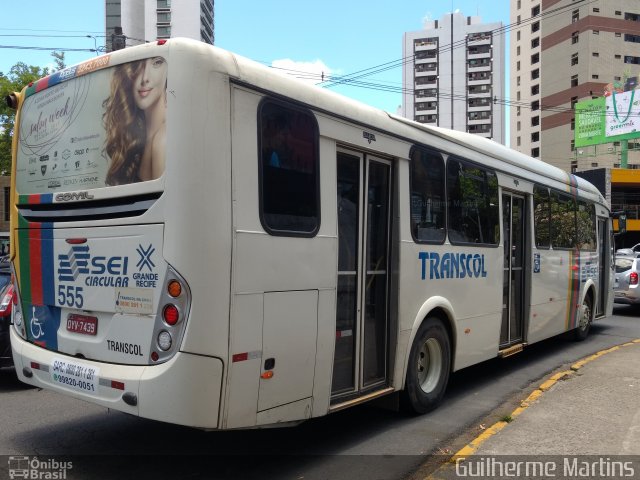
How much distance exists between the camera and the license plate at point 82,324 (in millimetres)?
4137

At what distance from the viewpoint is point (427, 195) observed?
5852 millimetres

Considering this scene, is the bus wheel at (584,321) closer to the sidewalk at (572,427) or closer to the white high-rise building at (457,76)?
the sidewalk at (572,427)

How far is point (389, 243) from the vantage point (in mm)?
5391

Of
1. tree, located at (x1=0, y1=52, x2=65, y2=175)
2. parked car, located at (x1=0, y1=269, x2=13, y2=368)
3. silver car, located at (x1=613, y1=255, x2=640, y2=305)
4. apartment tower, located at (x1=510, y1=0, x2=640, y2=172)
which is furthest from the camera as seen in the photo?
apartment tower, located at (x1=510, y1=0, x2=640, y2=172)

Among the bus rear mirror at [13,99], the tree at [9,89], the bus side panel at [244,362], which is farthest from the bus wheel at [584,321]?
the tree at [9,89]

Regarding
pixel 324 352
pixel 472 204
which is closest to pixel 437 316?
pixel 472 204

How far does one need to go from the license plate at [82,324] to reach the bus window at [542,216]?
6.49 m

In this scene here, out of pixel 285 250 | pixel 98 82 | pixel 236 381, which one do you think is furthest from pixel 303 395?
pixel 98 82

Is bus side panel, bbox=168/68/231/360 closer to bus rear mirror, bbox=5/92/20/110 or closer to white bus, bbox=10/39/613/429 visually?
white bus, bbox=10/39/613/429

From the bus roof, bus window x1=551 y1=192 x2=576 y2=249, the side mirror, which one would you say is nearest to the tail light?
the bus roof

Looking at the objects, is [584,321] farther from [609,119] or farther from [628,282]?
[609,119]

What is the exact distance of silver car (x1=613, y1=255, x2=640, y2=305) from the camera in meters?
14.8

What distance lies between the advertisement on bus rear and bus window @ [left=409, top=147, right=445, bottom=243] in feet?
8.89

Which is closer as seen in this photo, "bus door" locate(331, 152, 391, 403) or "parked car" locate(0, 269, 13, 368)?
"bus door" locate(331, 152, 391, 403)
